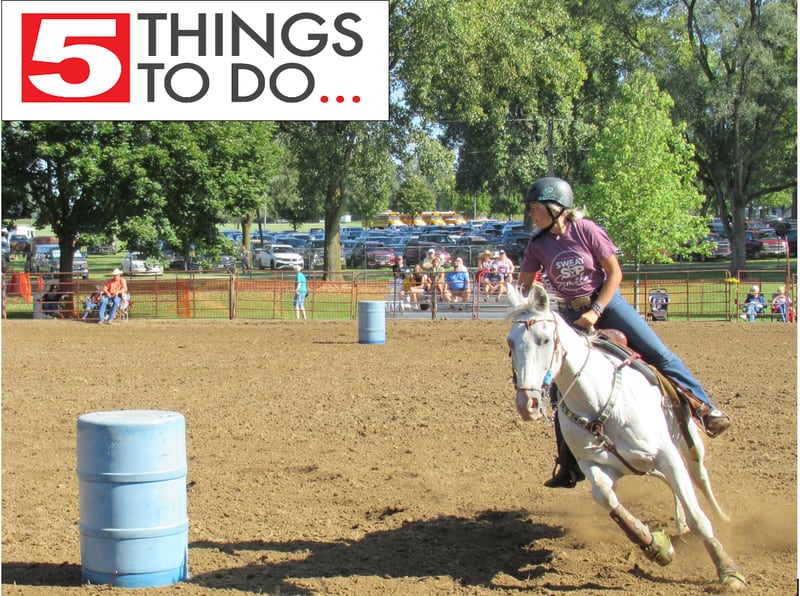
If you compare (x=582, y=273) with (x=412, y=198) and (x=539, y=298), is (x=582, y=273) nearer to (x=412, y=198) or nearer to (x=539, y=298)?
(x=539, y=298)

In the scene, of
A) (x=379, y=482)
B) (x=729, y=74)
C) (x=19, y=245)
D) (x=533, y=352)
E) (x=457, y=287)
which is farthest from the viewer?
(x=19, y=245)

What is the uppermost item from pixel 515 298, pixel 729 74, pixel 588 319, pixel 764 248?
pixel 729 74

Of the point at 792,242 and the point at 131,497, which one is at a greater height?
the point at 792,242

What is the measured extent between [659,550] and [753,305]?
2057cm

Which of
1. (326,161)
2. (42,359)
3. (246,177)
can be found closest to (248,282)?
(246,177)

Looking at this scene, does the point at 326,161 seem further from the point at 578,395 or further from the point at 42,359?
the point at 578,395

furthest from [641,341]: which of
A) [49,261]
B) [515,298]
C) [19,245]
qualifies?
[19,245]

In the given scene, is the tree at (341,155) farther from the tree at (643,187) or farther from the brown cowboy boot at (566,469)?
the brown cowboy boot at (566,469)

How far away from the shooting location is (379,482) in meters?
8.09

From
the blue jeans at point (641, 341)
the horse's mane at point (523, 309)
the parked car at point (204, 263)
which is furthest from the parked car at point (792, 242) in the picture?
the horse's mane at point (523, 309)

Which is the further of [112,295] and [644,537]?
[112,295]

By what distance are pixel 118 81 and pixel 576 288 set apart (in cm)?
1449

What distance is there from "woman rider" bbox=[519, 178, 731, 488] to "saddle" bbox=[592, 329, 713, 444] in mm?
38

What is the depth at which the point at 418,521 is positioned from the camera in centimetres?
698
